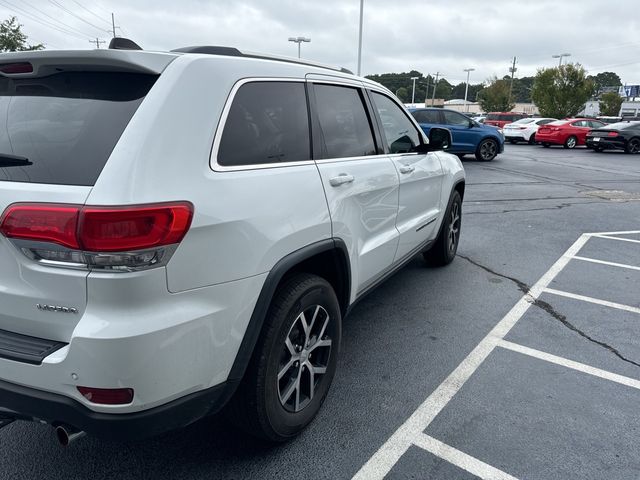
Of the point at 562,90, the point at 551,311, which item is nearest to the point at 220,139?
the point at 551,311

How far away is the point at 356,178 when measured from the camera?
9.36 feet

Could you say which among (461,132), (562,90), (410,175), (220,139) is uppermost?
(562,90)

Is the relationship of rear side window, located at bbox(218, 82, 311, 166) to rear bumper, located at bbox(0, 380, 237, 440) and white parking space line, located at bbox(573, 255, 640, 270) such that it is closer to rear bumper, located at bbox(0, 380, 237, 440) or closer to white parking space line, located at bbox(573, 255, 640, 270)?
rear bumper, located at bbox(0, 380, 237, 440)

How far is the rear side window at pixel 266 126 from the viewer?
2.07m

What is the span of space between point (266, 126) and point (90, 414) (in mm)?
1430

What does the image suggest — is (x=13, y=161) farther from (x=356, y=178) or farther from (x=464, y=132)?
(x=464, y=132)

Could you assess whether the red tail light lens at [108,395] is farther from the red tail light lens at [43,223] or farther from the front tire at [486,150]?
the front tire at [486,150]

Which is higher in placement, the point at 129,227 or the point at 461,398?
the point at 129,227

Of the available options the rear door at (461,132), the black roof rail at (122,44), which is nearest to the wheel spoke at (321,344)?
the black roof rail at (122,44)

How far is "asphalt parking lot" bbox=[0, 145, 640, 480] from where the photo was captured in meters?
2.32

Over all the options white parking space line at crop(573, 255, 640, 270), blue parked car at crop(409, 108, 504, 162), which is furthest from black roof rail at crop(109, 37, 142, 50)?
blue parked car at crop(409, 108, 504, 162)

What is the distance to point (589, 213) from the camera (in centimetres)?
863

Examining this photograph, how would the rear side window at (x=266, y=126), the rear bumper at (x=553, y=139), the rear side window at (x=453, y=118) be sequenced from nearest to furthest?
the rear side window at (x=266, y=126), the rear side window at (x=453, y=118), the rear bumper at (x=553, y=139)

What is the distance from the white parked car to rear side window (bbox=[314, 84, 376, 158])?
2522 centimetres
